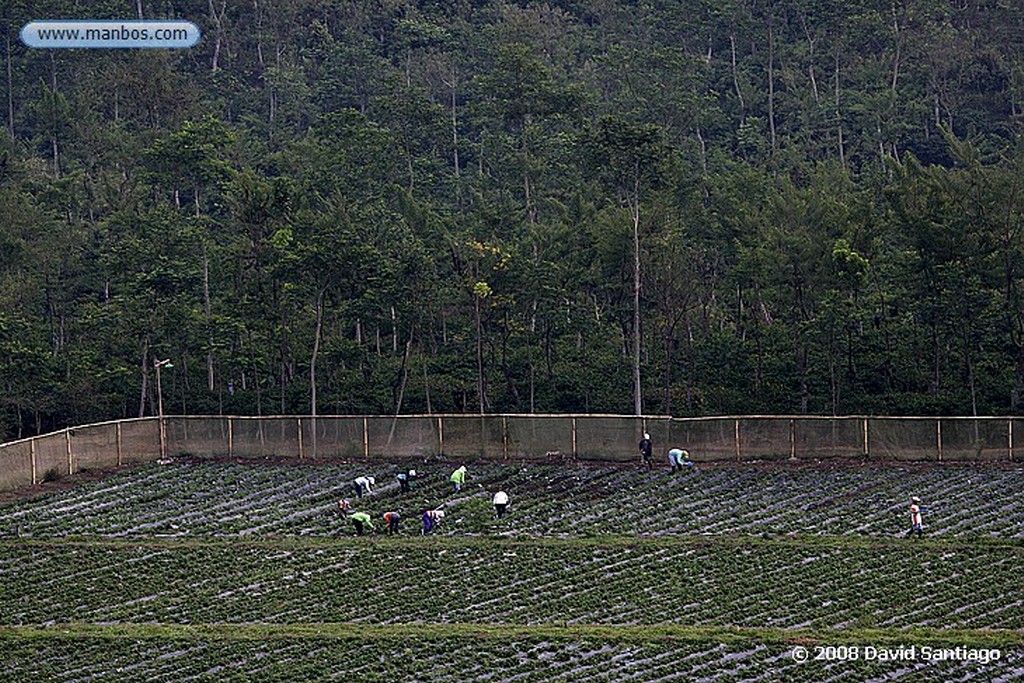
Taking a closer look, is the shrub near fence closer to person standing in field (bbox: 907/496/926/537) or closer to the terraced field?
the terraced field

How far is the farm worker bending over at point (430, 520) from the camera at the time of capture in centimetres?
4691

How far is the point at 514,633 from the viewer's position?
38250 millimetres

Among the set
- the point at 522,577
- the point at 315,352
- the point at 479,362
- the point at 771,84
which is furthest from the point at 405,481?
the point at 771,84

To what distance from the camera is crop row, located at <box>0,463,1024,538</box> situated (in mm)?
47188

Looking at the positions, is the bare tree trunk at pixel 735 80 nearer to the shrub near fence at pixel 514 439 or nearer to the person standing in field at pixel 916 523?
the shrub near fence at pixel 514 439

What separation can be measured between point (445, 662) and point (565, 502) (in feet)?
45.5

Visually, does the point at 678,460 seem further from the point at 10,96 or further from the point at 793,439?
the point at 10,96

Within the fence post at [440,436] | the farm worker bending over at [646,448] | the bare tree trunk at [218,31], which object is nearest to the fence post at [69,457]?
the fence post at [440,436]

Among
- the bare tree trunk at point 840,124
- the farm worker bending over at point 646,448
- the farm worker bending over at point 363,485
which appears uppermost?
the bare tree trunk at point 840,124

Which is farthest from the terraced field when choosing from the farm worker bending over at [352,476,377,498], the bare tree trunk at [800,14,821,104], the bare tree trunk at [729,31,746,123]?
the bare tree trunk at [800,14,821,104]

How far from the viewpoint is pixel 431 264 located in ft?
228

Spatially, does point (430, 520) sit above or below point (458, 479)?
below

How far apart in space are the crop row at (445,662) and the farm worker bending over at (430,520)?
901cm

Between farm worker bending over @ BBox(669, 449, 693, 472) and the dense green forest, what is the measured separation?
44.1 feet
